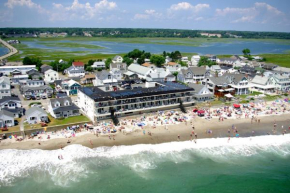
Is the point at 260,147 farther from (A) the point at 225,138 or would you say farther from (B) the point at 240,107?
(B) the point at 240,107

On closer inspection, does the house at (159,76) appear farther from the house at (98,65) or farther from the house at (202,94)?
the house at (98,65)

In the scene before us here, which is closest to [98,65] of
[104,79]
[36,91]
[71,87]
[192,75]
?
[104,79]

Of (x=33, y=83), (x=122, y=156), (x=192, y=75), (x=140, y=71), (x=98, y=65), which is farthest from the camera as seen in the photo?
(x=98, y=65)

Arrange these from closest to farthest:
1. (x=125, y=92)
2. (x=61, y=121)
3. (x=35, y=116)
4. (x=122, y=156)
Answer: (x=122, y=156), (x=35, y=116), (x=61, y=121), (x=125, y=92)

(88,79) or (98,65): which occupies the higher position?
(98,65)

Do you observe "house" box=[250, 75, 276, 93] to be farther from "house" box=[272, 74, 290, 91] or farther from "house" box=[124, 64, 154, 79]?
"house" box=[124, 64, 154, 79]

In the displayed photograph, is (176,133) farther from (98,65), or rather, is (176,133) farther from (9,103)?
(98,65)

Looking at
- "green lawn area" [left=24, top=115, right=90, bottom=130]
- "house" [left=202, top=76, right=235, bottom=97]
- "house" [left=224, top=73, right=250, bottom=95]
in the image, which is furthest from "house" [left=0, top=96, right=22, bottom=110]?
"house" [left=224, top=73, right=250, bottom=95]

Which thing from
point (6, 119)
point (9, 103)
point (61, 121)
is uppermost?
point (9, 103)
